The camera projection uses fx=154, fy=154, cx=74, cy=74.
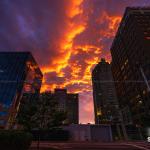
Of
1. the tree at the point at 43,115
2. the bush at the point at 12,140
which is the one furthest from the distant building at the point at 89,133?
the bush at the point at 12,140

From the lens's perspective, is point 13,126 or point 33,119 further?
point 13,126

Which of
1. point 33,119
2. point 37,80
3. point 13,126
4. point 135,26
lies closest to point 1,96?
point 13,126

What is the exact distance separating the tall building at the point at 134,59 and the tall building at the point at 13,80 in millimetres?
58299

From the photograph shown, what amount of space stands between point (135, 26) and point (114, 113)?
391 ft

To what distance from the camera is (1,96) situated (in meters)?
85.2

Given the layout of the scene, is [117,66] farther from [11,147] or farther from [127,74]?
[11,147]

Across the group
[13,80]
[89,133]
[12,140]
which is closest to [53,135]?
[89,133]

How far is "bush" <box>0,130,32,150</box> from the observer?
11.0 metres

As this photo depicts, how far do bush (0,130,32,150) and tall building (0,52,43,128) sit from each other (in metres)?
65.8

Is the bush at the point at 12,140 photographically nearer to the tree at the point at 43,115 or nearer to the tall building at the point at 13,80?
the tree at the point at 43,115

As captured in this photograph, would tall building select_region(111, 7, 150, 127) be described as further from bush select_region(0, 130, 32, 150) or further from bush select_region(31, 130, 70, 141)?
bush select_region(0, 130, 32, 150)

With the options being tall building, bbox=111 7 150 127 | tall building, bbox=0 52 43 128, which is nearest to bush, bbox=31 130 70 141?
tall building, bbox=0 52 43 128

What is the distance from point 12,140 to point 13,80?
3336 inches

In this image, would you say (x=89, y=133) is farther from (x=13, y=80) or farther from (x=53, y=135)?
(x=13, y=80)
